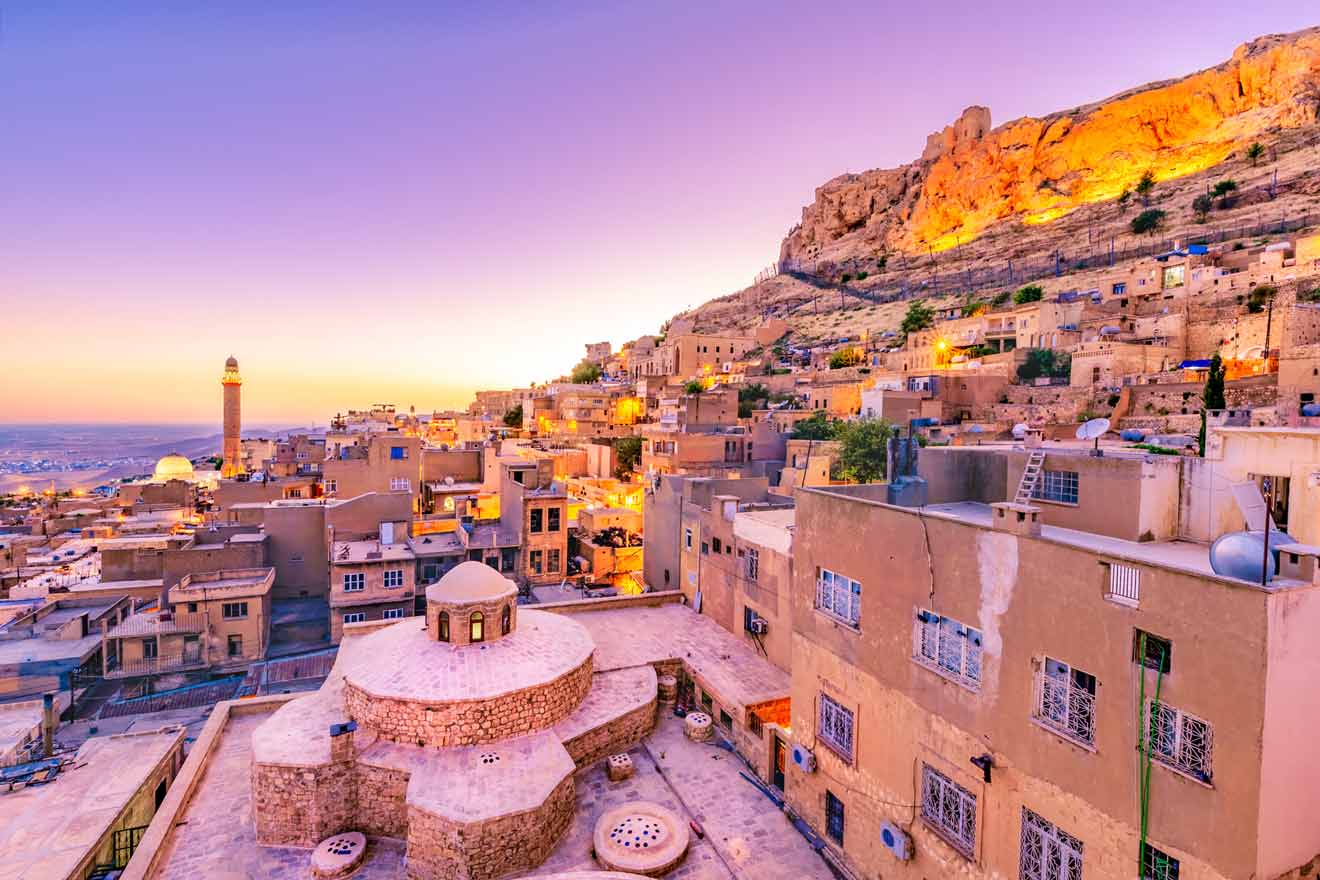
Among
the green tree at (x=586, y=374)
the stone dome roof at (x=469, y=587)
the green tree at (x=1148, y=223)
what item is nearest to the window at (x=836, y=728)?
the stone dome roof at (x=469, y=587)

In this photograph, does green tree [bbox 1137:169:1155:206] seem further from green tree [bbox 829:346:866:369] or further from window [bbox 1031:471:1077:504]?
window [bbox 1031:471:1077:504]

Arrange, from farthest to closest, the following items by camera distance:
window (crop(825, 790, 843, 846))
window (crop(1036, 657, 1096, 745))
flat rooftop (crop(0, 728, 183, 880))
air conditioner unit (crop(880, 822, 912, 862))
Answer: flat rooftop (crop(0, 728, 183, 880)), window (crop(825, 790, 843, 846)), air conditioner unit (crop(880, 822, 912, 862)), window (crop(1036, 657, 1096, 745))

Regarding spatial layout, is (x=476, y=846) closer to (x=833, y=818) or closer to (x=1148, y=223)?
(x=833, y=818)

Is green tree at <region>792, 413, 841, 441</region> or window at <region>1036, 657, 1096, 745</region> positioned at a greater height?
green tree at <region>792, 413, 841, 441</region>

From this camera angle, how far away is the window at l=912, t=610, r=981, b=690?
836cm

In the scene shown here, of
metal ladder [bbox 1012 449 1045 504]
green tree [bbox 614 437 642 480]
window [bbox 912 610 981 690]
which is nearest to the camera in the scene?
window [bbox 912 610 981 690]

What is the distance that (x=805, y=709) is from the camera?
39.1 ft

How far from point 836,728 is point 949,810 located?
8.29 feet

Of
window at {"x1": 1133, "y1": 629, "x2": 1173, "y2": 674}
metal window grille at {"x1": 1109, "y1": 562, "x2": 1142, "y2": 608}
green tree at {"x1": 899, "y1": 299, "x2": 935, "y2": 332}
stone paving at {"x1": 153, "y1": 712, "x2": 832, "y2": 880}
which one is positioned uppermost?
green tree at {"x1": 899, "y1": 299, "x2": 935, "y2": 332}

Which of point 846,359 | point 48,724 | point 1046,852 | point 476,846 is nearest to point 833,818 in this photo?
point 1046,852

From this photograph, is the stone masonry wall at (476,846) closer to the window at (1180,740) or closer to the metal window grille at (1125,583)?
the window at (1180,740)

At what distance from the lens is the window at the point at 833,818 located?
11.0 m

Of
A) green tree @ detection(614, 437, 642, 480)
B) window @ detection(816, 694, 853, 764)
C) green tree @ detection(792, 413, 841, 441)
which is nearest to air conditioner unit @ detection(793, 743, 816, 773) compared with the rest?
window @ detection(816, 694, 853, 764)

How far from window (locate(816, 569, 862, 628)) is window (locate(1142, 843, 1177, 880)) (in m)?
4.54
